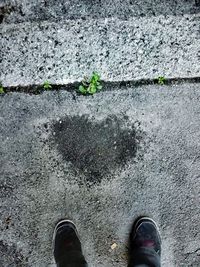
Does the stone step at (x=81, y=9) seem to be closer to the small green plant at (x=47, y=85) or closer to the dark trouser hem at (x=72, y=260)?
the small green plant at (x=47, y=85)

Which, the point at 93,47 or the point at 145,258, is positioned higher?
the point at 93,47

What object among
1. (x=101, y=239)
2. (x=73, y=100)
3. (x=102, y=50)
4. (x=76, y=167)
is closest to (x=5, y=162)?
(x=76, y=167)

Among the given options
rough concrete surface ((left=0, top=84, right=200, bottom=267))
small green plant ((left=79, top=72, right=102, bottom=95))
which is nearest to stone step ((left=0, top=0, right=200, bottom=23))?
small green plant ((left=79, top=72, right=102, bottom=95))

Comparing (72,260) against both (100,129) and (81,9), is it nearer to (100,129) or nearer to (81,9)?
(100,129)

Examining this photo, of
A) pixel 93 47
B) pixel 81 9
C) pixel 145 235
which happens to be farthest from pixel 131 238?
pixel 81 9

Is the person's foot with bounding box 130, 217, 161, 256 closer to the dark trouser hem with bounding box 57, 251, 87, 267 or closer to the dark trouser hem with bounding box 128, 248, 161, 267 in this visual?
the dark trouser hem with bounding box 128, 248, 161, 267

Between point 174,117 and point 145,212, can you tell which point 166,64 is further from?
point 145,212

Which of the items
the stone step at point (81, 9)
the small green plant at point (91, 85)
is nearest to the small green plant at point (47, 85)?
the small green plant at point (91, 85)
